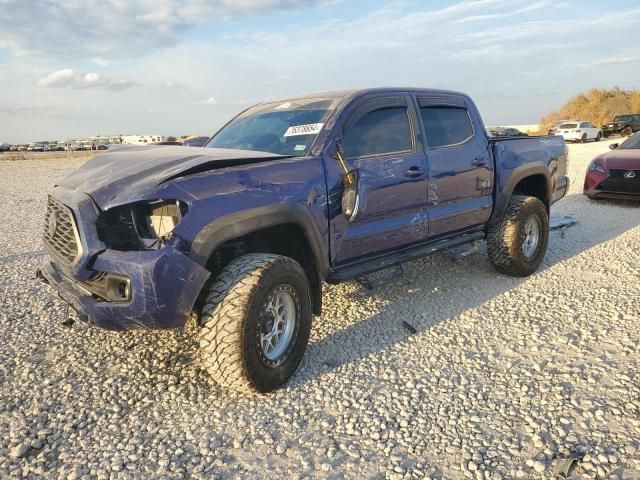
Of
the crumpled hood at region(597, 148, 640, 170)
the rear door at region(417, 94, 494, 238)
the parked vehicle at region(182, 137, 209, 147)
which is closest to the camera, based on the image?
the rear door at region(417, 94, 494, 238)

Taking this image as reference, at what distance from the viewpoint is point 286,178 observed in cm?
339

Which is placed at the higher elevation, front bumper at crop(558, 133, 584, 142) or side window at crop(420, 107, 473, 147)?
side window at crop(420, 107, 473, 147)

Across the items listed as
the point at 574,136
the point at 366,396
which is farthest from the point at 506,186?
the point at 574,136

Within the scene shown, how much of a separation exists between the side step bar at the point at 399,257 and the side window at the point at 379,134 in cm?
87

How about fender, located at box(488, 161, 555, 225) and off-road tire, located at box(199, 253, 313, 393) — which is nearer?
off-road tire, located at box(199, 253, 313, 393)

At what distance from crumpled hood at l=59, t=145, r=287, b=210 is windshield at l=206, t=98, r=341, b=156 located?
417mm

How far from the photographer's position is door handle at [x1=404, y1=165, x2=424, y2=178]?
14.0 feet

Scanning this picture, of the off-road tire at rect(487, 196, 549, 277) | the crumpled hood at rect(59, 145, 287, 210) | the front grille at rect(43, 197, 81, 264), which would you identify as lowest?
the off-road tire at rect(487, 196, 549, 277)

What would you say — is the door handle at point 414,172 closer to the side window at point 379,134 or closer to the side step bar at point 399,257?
the side window at point 379,134

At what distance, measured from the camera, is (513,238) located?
536 centimetres

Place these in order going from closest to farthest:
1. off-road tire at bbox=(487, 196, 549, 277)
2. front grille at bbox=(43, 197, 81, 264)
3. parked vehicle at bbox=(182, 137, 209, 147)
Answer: front grille at bbox=(43, 197, 81, 264)
parked vehicle at bbox=(182, 137, 209, 147)
off-road tire at bbox=(487, 196, 549, 277)

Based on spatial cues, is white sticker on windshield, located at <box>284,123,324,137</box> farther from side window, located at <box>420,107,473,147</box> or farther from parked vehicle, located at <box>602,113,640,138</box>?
parked vehicle, located at <box>602,113,640,138</box>

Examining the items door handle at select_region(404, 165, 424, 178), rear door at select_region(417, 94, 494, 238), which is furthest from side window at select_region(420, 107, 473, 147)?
door handle at select_region(404, 165, 424, 178)

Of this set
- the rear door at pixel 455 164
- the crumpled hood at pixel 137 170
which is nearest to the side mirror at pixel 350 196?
the crumpled hood at pixel 137 170
